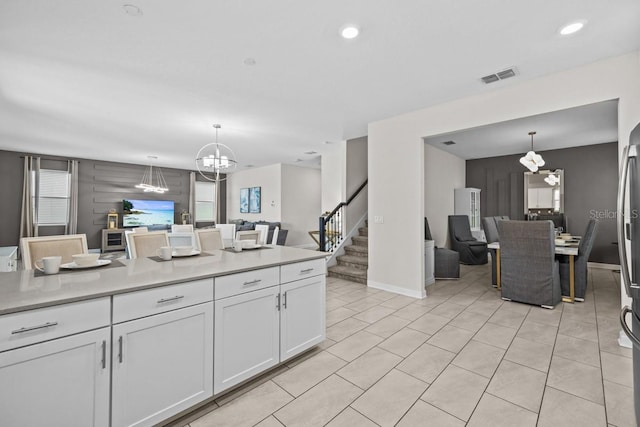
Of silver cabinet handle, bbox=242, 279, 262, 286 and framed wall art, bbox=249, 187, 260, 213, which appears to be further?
framed wall art, bbox=249, 187, 260, 213

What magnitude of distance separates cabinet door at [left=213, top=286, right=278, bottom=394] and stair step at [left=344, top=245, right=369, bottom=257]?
11.6ft

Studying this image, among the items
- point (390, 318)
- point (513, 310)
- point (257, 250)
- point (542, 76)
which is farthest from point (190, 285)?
point (542, 76)

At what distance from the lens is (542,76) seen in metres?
3.06

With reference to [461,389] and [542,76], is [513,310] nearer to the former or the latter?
[461,389]

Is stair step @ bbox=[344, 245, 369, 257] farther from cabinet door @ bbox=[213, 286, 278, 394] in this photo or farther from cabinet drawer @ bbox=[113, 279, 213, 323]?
cabinet drawer @ bbox=[113, 279, 213, 323]

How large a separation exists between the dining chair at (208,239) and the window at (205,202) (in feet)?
25.3

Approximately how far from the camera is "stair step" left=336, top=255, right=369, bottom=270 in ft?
16.9

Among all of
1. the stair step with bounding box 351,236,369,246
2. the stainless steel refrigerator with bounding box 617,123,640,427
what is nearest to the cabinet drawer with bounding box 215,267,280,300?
the stainless steel refrigerator with bounding box 617,123,640,427

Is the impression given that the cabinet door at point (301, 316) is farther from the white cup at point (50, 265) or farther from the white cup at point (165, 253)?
the white cup at point (50, 265)

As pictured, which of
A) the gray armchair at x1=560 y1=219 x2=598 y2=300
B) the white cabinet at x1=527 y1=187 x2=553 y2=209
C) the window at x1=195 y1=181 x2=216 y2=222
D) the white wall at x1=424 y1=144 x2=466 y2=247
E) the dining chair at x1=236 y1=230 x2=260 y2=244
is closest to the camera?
the dining chair at x1=236 y1=230 x2=260 y2=244

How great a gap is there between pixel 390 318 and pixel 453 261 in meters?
2.39

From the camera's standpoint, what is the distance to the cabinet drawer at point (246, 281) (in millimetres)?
1812

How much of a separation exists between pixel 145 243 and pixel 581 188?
8.35 m

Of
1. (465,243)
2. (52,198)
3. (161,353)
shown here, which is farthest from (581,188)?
(52,198)
